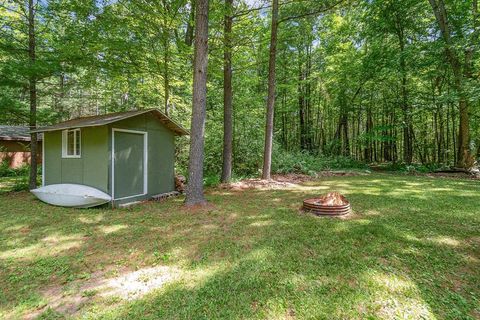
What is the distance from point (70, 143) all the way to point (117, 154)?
6.51 ft

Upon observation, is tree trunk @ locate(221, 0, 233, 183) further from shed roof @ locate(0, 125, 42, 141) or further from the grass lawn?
shed roof @ locate(0, 125, 42, 141)

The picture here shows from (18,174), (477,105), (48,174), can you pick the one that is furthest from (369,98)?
(18,174)

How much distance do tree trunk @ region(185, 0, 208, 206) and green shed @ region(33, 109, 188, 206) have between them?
181 cm

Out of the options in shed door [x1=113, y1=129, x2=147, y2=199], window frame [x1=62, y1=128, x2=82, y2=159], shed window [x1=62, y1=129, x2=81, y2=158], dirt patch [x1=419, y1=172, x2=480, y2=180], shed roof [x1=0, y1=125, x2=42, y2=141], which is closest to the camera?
shed door [x1=113, y1=129, x2=147, y2=199]

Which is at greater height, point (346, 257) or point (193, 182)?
point (193, 182)

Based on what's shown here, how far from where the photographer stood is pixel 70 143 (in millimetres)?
6820

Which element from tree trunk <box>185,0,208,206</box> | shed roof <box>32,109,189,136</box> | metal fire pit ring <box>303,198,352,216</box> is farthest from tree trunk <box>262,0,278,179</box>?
metal fire pit ring <box>303,198,352,216</box>

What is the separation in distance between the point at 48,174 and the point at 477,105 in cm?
1865

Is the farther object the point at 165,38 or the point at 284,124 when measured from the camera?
the point at 284,124

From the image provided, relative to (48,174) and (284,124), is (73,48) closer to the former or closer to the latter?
(48,174)

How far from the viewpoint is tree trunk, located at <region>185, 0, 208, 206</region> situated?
17.7ft

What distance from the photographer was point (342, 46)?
44.7 ft

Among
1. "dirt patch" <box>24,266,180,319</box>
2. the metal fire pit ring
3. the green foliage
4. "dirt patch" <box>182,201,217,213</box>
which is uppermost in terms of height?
the green foliage

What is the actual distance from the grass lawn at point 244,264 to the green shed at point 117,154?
3.87 feet
